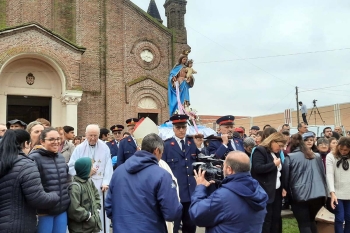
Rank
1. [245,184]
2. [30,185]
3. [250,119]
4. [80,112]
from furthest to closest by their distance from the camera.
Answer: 1. [250,119]
2. [80,112]
3. [30,185]
4. [245,184]

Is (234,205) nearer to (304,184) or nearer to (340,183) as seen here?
(304,184)

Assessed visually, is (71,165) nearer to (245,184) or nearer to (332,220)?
(245,184)

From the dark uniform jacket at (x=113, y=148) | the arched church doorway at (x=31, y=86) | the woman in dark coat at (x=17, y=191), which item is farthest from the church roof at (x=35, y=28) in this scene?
the woman in dark coat at (x=17, y=191)

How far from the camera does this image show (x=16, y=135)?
3.59 meters

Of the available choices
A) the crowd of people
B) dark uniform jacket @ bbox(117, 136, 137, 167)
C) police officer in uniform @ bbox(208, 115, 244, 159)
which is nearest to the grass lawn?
the crowd of people

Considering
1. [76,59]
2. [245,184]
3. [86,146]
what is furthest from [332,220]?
[76,59]

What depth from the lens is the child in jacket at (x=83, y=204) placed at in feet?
13.3

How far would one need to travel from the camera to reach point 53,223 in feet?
12.9

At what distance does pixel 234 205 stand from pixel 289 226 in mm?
4704

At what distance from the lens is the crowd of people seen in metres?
3.01

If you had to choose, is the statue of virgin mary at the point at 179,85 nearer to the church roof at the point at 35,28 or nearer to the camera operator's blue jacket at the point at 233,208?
the camera operator's blue jacket at the point at 233,208

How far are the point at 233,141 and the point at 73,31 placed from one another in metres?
14.7

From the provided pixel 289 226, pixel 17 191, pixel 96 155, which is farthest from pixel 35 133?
pixel 289 226

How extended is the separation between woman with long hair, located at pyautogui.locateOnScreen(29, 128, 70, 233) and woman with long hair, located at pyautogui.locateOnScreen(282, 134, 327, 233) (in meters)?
3.36
